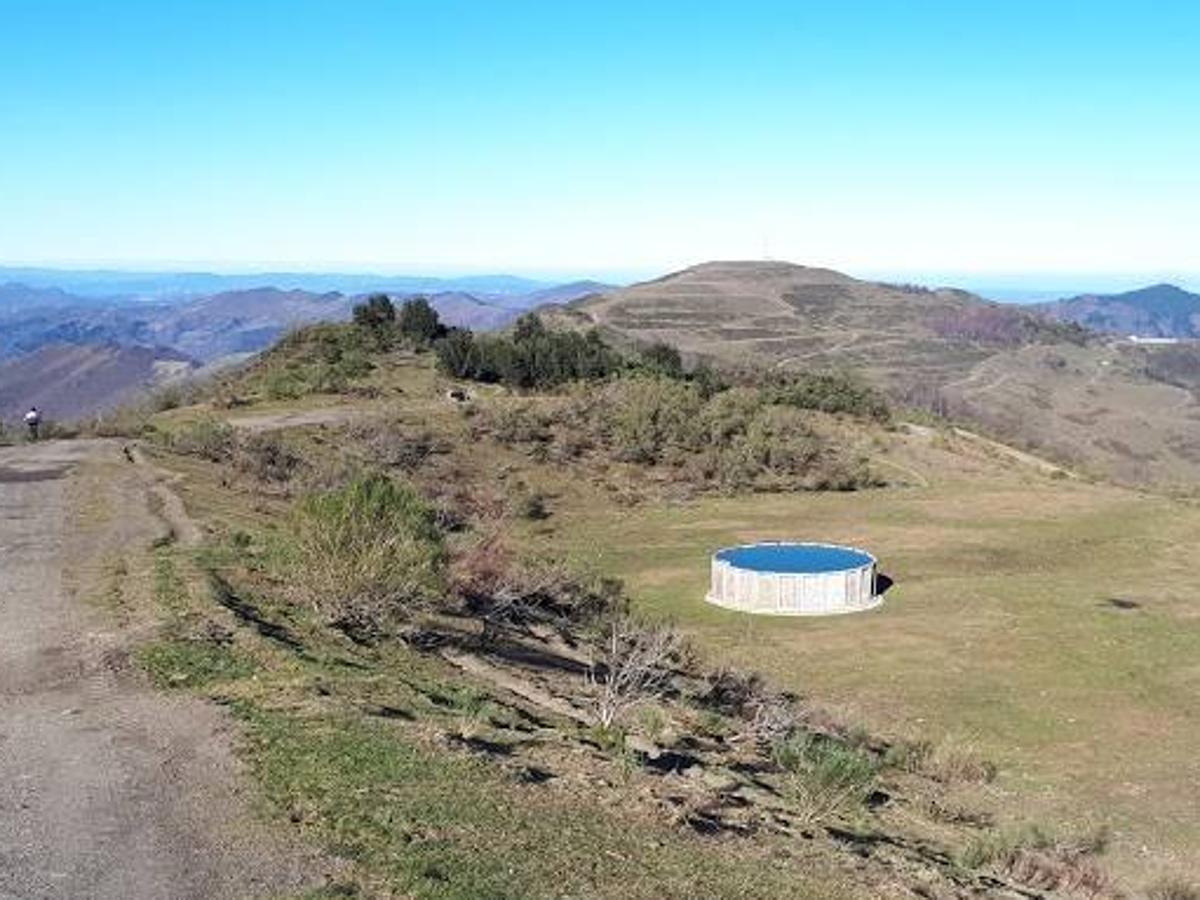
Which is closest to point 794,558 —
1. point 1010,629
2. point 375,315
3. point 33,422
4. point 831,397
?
point 1010,629

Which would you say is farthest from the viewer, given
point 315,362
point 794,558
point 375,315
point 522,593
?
point 375,315

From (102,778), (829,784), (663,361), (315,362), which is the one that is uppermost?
(663,361)

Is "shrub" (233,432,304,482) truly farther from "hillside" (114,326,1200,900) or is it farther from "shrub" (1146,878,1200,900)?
"shrub" (1146,878,1200,900)

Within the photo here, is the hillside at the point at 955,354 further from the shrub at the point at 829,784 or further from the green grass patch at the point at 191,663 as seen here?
the green grass patch at the point at 191,663

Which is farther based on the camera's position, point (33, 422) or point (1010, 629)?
point (33, 422)

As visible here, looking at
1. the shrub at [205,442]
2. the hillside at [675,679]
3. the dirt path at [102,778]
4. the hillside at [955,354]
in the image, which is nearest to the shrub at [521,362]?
the hillside at [675,679]

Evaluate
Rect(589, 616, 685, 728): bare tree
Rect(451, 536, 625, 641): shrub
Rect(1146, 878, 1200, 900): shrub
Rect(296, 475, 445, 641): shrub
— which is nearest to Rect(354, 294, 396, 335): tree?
Rect(451, 536, 625, 641): shrub

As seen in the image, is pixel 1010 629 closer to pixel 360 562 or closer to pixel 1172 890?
pixel 1172 890
